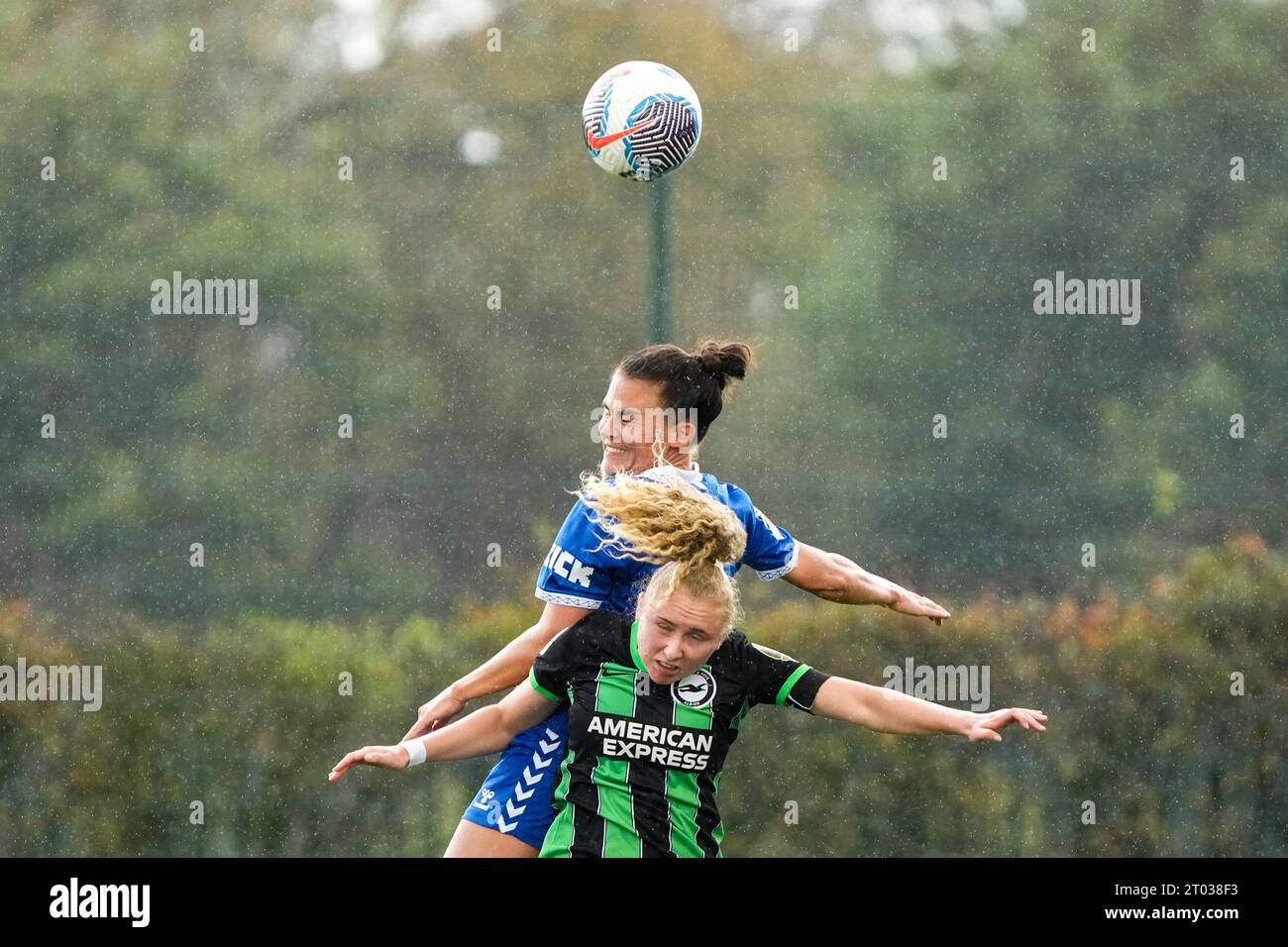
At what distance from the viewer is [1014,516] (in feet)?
20.9

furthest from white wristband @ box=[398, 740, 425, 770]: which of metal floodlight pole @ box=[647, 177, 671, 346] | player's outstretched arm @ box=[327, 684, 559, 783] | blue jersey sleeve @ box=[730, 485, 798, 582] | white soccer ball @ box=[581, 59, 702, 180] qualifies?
metal floodlight pole @ box=[647, 177, 671, 346]

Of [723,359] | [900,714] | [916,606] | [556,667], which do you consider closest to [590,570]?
[556,667]

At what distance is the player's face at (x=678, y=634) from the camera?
11.1 ft

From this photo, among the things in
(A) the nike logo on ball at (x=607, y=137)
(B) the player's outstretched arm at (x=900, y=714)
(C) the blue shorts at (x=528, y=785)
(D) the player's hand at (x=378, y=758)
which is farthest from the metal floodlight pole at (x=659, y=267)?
(D) the player's hand at (x=378, y=758)

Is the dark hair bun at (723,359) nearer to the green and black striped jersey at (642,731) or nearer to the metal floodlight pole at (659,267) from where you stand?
the green and black striped jersey at (642,731)

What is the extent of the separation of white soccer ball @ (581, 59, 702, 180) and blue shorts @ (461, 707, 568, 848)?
1.65 m

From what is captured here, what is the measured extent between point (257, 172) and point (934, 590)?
9.61ft

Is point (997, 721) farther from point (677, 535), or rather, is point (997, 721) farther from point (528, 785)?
point (528, 785)

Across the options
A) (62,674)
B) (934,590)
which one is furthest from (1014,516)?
(62,674)

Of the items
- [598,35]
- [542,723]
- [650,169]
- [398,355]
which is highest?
[598,35]

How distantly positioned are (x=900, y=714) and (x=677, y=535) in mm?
573

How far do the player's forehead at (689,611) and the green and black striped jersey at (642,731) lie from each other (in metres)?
0.17

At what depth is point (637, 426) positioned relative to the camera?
4059 mm
